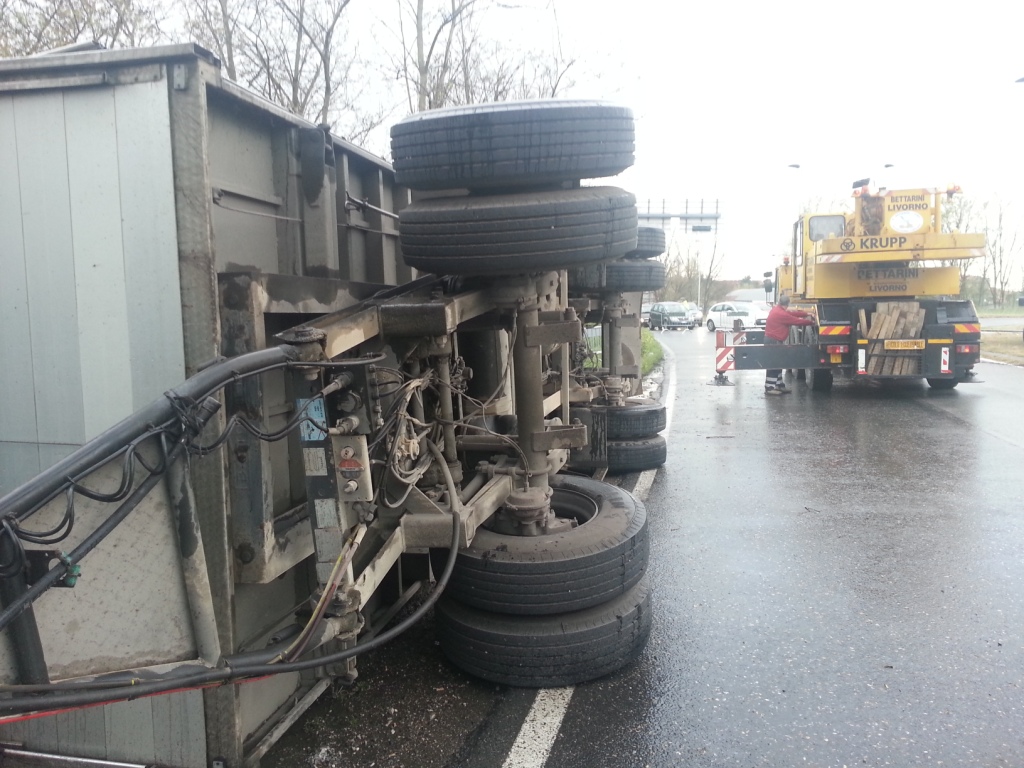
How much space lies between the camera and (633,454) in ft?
25.0

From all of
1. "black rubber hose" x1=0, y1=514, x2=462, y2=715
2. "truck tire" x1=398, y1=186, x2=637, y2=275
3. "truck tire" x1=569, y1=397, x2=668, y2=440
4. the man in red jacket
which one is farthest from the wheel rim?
the man in red jacket

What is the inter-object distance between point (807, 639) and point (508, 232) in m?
2.59

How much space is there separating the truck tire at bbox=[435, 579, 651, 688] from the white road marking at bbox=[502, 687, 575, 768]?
0.19 feet

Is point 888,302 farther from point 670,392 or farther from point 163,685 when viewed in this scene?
point 163,685

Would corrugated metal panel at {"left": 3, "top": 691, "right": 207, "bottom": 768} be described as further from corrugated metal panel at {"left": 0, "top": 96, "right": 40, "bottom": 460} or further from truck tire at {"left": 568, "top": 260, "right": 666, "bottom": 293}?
truck tire at {"left": 568, "top": 260, "right": 666, "bottom": 293}

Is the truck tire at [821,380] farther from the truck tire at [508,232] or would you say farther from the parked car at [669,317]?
the parked car at [669,317]

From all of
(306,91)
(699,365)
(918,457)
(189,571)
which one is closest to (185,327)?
(189,571)

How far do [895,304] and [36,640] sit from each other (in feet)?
43.9

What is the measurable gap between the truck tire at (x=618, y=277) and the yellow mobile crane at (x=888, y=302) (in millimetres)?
6550

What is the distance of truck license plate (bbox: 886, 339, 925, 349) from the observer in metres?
12.7

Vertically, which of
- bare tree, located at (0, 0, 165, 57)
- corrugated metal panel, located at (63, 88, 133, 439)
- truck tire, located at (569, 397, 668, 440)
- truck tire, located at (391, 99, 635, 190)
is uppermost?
bare tree, located at (0, 0, 165, 57)

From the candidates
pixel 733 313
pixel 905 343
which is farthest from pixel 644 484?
pixel 733 313

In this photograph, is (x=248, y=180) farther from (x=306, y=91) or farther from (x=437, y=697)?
(x=306, y=91)

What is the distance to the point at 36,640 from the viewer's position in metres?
2.21
